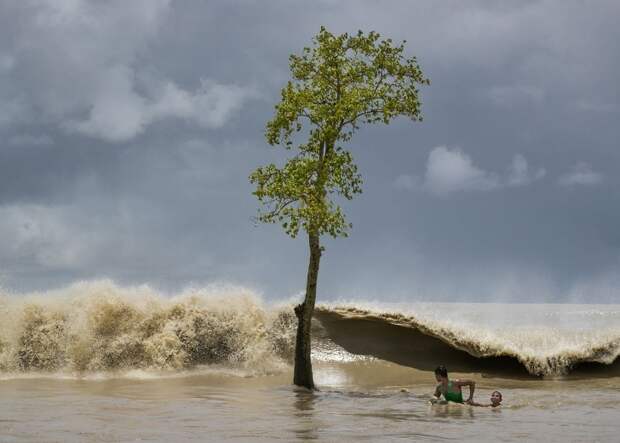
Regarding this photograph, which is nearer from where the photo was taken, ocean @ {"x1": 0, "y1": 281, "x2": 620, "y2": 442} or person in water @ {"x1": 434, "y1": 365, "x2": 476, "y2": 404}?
person in water @ {"x1": 434, "y1": 365, "x2": 476, "y2": 404}

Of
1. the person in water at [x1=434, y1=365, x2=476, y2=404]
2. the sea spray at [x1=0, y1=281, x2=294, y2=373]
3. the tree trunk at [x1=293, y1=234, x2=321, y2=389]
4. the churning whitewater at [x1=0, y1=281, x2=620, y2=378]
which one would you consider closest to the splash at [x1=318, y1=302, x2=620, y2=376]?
the churning whitewater at [x1=0, y1=281, x2=620, y2=378]

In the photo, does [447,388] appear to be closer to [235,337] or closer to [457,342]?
[457,342]

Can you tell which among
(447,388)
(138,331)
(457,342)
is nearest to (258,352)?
(138,331)

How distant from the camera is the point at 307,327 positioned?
20.6m

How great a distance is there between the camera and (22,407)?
1573 centimetres

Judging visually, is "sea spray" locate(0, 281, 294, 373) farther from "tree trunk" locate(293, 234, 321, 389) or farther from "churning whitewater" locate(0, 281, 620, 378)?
"tree trunk" locate(293, 234, 321, 389)

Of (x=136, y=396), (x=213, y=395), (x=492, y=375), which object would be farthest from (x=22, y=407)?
(x=492, y=375)

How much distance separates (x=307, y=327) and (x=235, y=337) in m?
4.91

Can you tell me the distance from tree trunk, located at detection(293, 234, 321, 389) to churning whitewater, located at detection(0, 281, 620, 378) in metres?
3.40

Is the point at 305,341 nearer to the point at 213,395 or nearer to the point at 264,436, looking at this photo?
the point at 213,395

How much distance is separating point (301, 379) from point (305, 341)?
1051mm

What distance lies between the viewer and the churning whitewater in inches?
930

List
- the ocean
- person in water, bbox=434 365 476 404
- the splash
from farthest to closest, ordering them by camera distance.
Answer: the splash, the ocean, person in water, bbox=434 365 476 404

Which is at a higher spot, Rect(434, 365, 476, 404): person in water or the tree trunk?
the tree trunk
